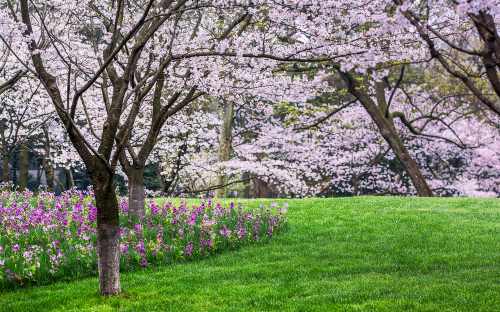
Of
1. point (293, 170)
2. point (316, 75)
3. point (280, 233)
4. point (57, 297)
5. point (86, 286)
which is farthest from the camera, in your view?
point (293, 170)

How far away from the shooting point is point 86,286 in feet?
24.3

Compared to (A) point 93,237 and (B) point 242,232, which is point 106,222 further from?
(B) point 242,232

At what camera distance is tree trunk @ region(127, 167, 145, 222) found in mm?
10516

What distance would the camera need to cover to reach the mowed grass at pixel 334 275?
20.8ft

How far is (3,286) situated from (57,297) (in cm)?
114

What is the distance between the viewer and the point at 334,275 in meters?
7.84

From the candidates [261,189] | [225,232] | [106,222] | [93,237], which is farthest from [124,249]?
[261,189]

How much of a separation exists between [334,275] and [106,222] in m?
3.33

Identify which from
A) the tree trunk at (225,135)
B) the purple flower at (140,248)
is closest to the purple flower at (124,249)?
the purple flower at (140,248)

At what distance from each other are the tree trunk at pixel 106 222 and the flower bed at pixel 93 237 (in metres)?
1.56

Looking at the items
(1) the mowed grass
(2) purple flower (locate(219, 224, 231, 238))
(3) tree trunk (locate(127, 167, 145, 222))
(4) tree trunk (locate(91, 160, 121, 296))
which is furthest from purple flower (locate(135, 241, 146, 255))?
(3) tree trunk (locate(127, 167, 145, 222))

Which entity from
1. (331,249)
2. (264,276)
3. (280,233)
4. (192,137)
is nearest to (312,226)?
(280,233)

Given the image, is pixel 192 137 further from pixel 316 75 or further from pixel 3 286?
pixel 3 286

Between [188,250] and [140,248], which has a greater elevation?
[140,248]
